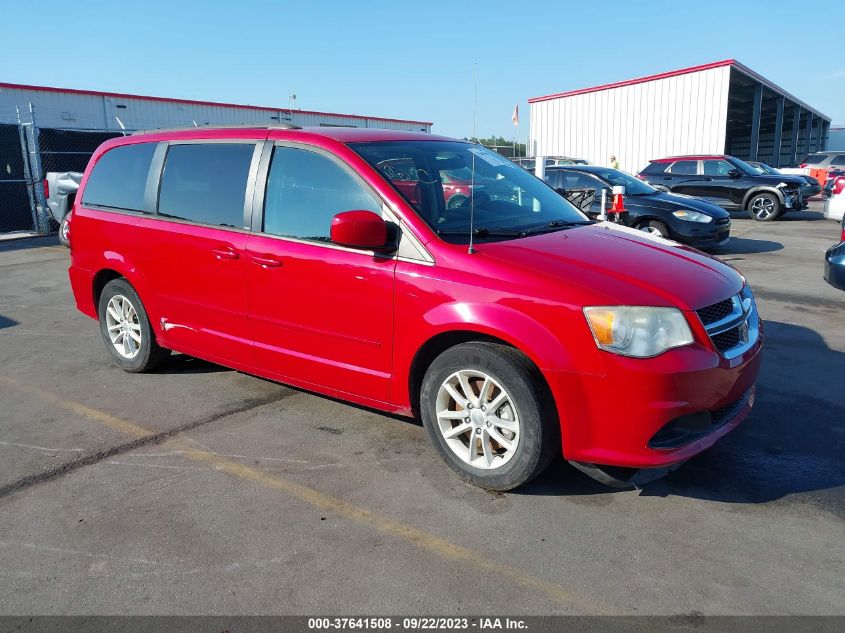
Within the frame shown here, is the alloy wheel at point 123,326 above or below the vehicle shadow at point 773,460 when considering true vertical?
above

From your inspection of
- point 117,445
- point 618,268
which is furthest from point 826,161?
point 117,445

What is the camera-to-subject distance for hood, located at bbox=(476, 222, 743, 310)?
125 inches

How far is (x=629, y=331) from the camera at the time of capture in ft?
10.1

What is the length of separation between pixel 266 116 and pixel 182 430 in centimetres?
2724

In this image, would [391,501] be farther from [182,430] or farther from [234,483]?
[182,430]

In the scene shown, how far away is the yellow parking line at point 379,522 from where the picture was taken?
2703 millimetres

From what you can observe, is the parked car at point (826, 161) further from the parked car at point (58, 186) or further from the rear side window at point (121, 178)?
the rear side window at point (121, 178)

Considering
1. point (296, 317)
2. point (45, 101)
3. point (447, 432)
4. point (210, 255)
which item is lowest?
point (447, 432)

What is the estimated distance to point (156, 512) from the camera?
335 centimetres

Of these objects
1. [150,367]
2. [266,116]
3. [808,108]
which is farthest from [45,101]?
[808,108]

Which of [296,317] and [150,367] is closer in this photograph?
[296,317]

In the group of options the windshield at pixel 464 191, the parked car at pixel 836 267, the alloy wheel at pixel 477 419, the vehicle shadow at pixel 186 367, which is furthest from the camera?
the parked car at pixel 836 267

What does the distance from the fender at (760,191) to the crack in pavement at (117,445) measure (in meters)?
15.7

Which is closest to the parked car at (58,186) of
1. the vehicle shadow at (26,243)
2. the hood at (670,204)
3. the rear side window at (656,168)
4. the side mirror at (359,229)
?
the vehicle shadow at (26,243)
